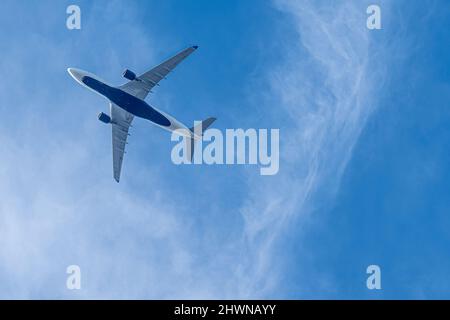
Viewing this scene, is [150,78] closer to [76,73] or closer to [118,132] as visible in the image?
[76,73]

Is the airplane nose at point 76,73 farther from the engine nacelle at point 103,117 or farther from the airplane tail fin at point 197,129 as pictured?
the airplane tail fin at point 197,129

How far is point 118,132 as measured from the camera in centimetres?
11475

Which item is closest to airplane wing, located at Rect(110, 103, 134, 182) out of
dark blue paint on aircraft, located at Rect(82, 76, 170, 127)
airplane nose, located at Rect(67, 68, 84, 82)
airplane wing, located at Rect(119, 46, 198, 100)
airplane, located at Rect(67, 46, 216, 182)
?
airplane, located at Rect(67, 46, 216, 182)

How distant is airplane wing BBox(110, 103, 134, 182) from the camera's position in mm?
113081

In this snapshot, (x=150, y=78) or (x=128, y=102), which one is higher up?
(x=150, y=78)

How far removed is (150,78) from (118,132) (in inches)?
568

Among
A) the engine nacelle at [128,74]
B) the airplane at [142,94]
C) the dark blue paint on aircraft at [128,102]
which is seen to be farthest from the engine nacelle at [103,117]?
the engine nacelle at [128,74]

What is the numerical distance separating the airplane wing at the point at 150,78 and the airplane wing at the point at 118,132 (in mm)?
6859

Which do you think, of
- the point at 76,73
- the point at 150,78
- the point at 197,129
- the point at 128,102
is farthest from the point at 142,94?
the point at 76,73

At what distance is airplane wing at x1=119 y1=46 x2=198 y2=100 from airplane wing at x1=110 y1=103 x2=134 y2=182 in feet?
22.5

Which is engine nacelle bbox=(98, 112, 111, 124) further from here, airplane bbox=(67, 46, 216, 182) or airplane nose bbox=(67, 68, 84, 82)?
airplane nose bbox=(67, 68, 84, 82)

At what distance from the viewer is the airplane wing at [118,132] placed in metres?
113
